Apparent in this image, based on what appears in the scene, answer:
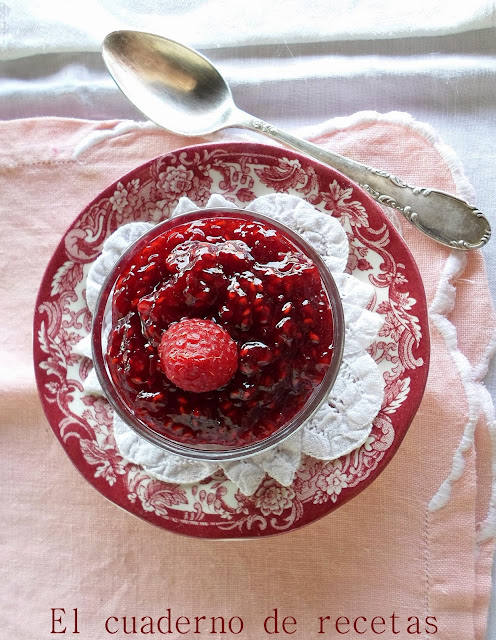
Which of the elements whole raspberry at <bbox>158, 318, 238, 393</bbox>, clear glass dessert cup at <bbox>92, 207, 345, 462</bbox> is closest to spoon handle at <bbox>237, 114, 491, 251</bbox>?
clear glass dessert cup at <bbox>92, 207, 345, 462</bbox>

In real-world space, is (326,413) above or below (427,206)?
below

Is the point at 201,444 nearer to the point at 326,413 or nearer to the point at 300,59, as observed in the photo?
the point at 326,413

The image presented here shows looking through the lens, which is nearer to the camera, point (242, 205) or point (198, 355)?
point (198, 355)

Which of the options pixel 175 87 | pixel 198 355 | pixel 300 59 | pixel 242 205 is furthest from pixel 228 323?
pixel 300 59

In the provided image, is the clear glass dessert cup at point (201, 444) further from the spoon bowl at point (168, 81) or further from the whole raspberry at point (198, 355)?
the spoon bowl at point (168, 81)

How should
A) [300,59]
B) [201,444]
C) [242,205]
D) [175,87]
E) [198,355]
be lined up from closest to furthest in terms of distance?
[198,355]
[201,444]
[242,205]
[175,87]
[300,59]

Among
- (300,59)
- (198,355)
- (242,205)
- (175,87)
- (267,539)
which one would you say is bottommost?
(267,539)

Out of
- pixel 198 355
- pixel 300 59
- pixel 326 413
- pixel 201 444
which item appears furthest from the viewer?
pixel 300 59

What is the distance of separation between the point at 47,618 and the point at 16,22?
1601 millimetres

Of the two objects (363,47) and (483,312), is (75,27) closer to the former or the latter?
(363,47)

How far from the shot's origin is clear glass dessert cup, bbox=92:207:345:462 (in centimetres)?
141

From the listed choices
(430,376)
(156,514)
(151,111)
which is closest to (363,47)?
(151,111)

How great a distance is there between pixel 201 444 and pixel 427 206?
78cm

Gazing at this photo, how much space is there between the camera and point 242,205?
5.34ft
